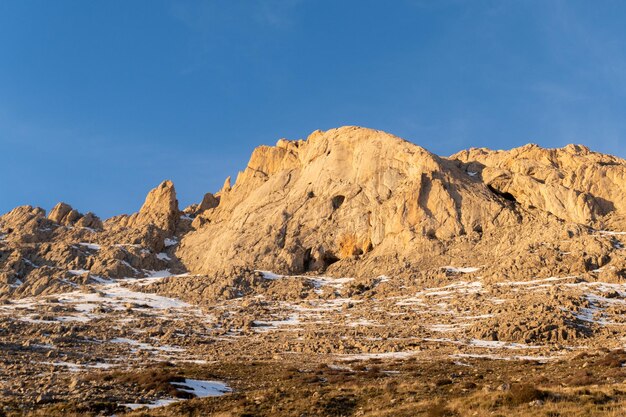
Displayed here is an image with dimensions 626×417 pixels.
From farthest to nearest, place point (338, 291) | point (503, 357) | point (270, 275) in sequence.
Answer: point (270, 275)
point (338, 291)
point (503, 357)

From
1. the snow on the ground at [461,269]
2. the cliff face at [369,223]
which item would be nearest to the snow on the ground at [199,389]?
the cliff face at [369,223]

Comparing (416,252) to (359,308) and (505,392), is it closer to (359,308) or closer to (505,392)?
(359,308)

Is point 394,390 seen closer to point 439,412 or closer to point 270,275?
point 439,412

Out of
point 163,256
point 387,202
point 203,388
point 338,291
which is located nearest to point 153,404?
point 203,388

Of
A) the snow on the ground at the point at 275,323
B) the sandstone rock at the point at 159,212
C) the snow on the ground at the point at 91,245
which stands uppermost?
the sandstone rock at the point at 159,212

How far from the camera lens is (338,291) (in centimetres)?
9519

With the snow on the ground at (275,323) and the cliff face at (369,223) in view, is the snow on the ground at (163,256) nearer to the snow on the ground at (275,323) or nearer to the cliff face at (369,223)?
the cliff face at (369,223)

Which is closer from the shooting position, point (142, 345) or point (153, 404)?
point (153, 404)

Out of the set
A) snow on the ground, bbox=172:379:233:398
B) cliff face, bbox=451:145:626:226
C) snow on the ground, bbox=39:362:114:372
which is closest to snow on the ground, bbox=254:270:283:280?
cliff face, bbox=451:145:626:226

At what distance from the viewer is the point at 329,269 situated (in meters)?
112

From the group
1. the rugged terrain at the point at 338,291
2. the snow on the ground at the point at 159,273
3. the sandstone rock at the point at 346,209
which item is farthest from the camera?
the snow on the ground at the point at 159,273

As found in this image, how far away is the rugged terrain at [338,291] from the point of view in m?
28.2

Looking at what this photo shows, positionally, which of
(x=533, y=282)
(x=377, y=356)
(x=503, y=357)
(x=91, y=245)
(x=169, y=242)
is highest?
(x=169, y=242)

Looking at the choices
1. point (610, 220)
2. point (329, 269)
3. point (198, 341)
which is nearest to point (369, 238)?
point (329, 269)
